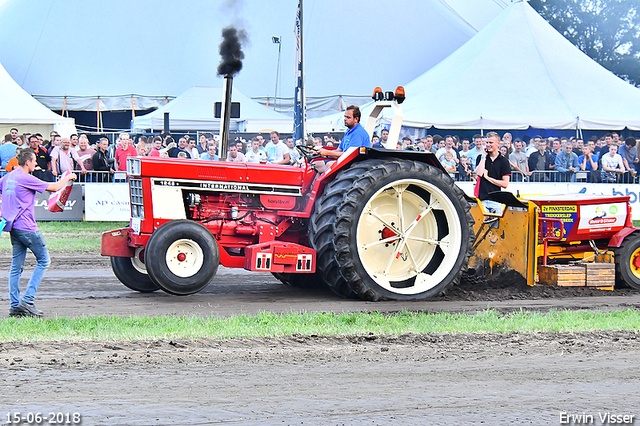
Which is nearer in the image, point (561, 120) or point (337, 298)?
point (337, 298)

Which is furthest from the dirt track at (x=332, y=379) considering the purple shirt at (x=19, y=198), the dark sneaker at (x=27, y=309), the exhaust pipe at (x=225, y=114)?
the exhaust pipe at (x=225, y=114)

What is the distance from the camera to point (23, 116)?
2064 cm

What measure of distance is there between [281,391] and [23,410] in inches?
53.5

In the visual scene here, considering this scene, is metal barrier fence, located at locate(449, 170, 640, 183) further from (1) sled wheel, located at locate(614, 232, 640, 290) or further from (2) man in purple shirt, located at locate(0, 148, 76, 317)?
(2) man in purple shirt, located at locate(0, 148, 76, 317)

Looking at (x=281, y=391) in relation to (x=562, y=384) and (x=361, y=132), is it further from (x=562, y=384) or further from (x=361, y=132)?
(x=361, y=132)

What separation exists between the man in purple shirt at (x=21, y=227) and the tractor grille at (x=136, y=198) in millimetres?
1013

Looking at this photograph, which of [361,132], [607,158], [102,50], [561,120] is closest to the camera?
[361,132]

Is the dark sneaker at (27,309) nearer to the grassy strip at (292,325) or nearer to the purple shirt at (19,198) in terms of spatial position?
the grassy strip at (292,325)

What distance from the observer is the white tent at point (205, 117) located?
2323 centimetres

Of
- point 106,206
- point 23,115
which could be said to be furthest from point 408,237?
point 23,115

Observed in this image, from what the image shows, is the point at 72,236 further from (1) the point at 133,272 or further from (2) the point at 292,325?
(2) the point at 292,325

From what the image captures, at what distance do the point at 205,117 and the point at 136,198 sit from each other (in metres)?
16.3

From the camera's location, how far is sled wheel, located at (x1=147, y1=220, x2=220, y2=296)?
23.9 feet

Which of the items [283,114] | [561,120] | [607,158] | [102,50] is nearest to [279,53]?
[283,114]
